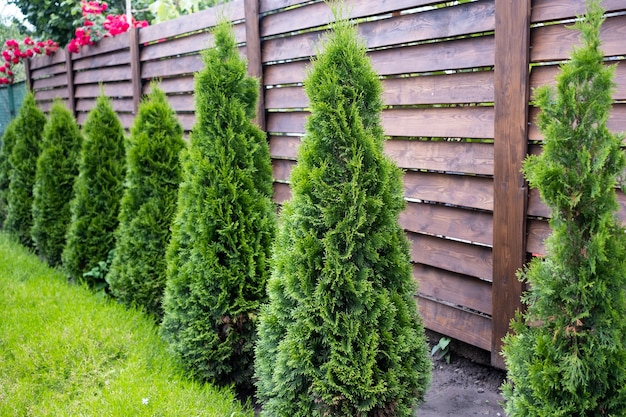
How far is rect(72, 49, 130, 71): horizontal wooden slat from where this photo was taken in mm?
7621

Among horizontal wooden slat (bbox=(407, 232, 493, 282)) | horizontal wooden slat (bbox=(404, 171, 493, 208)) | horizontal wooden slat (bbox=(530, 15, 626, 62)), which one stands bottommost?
horizontal wooden slat (bbox=(407, 232, 493, 282))

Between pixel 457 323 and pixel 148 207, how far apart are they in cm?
259

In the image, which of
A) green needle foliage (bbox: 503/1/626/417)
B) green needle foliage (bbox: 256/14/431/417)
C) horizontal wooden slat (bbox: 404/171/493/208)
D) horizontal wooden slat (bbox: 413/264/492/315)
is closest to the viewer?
green needle foliage (bbox: 503/1/626/417)

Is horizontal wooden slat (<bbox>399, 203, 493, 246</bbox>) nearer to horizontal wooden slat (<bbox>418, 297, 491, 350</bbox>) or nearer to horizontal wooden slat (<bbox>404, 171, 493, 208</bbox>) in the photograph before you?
horizontal wooden slat (<bbox>404, 171, 493, 208</bbox>)

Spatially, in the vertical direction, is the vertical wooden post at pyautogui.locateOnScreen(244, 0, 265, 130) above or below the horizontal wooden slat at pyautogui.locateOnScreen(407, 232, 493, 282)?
above

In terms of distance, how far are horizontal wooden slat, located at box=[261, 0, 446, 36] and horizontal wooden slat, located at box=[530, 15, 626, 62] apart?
29.8 inches

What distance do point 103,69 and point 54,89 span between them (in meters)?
2.61

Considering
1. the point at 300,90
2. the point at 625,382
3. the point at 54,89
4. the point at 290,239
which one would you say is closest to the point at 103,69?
the point at 54,89

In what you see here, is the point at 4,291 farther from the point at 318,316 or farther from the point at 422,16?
the point at 422,16

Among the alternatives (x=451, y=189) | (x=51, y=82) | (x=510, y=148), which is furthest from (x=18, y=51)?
(x=510, y=148)

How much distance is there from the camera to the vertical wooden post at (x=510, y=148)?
308 cm

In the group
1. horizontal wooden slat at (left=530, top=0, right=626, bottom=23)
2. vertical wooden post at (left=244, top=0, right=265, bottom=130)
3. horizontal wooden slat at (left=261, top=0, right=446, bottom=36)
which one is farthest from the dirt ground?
vertical wooden post at (left=244, top=0, right=265, bottom=130)

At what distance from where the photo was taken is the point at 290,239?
2711 millimetres

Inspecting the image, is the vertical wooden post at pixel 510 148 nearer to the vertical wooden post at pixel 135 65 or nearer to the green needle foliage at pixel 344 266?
the green needle foliage at pixel 344 266
